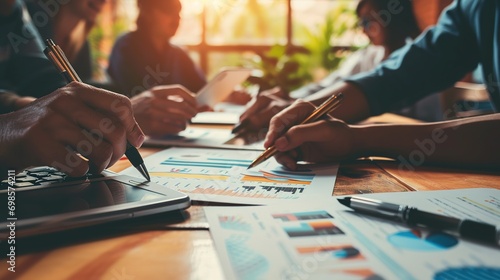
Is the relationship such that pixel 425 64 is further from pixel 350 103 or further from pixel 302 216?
pixel 302 216

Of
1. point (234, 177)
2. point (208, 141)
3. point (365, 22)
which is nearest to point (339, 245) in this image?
point (234, 177)

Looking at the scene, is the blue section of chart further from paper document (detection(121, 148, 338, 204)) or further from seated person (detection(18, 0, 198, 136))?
seated person (detection(18, 0, 198, 136))

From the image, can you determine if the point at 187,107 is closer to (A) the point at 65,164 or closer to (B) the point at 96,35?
(A) the point at 65,164

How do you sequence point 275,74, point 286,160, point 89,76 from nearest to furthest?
point 286,160 → point 275,74 → point 89,76

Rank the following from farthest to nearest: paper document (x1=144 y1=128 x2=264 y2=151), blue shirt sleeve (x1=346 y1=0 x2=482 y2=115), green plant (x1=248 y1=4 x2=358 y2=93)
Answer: green plant (x1=248 y1=4 x2=358 y2=93)
blue shirt sleeve (x1=346 y1=0 x2=482 y2=115)
paper document (x1=144 y1=128 x2=264 y2=151)

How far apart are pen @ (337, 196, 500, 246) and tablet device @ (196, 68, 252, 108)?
773mm

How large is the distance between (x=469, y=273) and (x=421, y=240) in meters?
0.06

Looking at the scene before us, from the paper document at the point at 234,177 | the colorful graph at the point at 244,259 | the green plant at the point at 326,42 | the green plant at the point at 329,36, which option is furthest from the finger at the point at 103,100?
the green plant at the point at 329,36

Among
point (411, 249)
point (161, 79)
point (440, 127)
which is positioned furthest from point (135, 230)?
point (161, 79)

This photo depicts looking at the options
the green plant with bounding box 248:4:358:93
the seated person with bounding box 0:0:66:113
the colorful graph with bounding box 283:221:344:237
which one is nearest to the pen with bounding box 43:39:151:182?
the colorful graph with bounding box 283:221:344:237

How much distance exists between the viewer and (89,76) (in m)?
2.34

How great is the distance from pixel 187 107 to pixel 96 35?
12.1ft

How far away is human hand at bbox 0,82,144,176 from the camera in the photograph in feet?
1.69

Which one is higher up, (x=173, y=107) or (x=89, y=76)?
(x=173, y=107)
